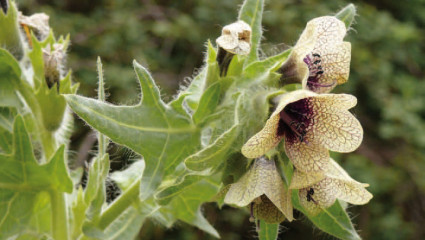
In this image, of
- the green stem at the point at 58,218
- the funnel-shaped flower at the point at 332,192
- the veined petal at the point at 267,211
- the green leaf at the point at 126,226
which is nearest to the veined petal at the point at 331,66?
the funnel-shaped flower at the point at 332,192

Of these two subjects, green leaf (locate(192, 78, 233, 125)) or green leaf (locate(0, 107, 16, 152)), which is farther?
green leaf (locate(0, 107, 16, 152))

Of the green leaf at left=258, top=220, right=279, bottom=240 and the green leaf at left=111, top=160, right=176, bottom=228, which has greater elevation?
the green leaf at left=258, top=220, right=279, bottom=240

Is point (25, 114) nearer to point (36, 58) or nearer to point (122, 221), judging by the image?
point (36, 58)

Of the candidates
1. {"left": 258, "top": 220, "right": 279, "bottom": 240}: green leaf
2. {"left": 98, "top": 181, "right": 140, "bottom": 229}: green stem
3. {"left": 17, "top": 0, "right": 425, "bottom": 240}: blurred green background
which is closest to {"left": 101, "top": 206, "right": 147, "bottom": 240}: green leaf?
{"left": 98, "top": 181, "right": 140, "bottom": 229}: green stem

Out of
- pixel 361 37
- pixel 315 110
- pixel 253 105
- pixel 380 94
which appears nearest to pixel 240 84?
pixel 253 105

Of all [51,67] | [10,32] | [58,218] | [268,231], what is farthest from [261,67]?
[10,32]

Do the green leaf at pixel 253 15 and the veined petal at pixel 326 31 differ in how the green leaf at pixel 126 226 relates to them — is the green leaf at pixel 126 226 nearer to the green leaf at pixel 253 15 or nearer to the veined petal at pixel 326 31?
the green leaf at pixel 253 15

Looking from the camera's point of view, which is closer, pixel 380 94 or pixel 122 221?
pixel 122 221

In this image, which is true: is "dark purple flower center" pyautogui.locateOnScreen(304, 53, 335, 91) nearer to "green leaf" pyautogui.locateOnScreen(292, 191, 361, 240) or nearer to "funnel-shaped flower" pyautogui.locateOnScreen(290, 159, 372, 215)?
"funnel-shaped flower" pyautogui.locateOnScreen(290, 159, 372, 215)
